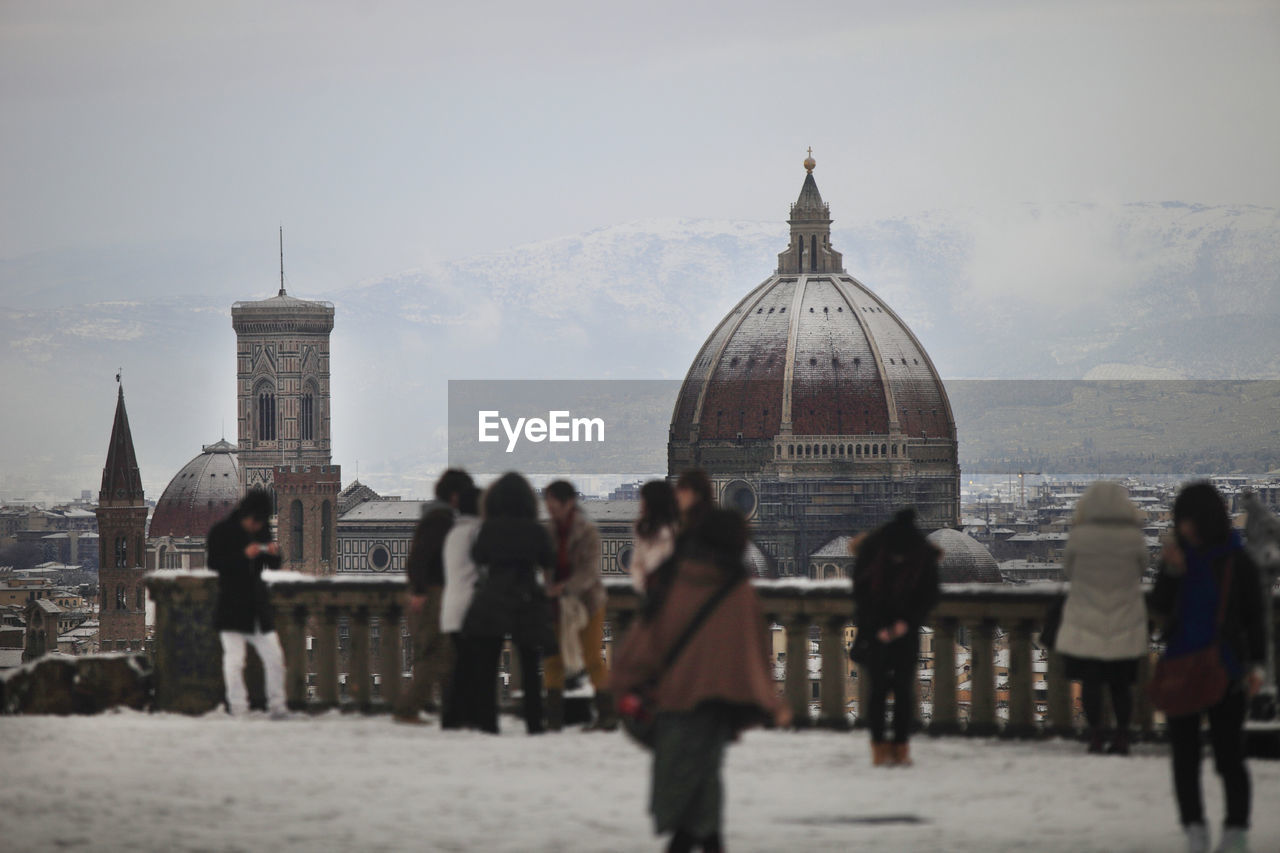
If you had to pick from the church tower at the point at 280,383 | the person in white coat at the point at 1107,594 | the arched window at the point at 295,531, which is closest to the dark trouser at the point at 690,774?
the person in white coat at the point at 1107,594

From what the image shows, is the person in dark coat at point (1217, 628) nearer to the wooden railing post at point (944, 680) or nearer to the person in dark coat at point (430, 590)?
the wooden railing post at point (944, 680)

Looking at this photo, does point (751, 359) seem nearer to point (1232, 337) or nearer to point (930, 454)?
point (930, 454)

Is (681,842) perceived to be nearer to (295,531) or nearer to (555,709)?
(555,709)

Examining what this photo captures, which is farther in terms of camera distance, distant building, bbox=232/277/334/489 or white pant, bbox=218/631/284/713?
distant building, bbox=232/277/334/489

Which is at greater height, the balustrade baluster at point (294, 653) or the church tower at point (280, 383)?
the church tower at point (280, 383)

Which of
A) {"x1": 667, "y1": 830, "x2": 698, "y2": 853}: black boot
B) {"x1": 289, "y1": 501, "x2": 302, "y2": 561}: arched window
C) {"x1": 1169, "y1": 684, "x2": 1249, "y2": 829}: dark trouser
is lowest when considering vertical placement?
{"x1": 667, "y1": 830, "x2": 698, "y2": 853}: black boot

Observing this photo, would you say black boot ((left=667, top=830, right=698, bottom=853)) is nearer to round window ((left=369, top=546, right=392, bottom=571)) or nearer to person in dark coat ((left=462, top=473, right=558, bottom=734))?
person in dark coat ((left=462, top=473, right=558, bottom=734))

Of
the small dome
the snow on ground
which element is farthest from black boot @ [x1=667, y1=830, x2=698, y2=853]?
the small dome
